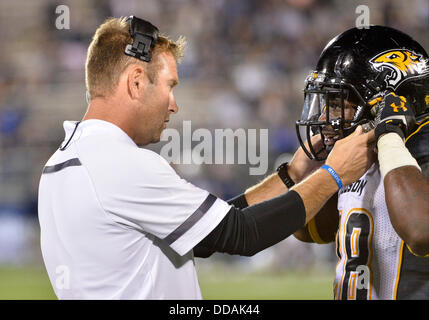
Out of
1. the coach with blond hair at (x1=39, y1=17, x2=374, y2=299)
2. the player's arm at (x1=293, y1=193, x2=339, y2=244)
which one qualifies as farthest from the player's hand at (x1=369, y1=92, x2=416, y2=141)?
the player's arm at (x1=293, y1=193, x2=339, y2=244)

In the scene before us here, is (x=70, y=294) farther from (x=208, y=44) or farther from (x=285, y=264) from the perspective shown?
(x=208, y=44)

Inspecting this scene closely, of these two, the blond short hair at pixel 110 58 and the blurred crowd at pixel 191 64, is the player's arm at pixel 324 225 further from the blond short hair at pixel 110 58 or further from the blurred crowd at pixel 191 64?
the blurred crowd at pixel 191 64

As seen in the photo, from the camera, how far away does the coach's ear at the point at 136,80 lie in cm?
242

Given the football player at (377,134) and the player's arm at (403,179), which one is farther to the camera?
the football player at (377,134)

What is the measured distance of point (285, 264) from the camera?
9.09 m

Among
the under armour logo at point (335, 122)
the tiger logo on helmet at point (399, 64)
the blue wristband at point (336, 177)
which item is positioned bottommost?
the blue wristband at point (336, 177)

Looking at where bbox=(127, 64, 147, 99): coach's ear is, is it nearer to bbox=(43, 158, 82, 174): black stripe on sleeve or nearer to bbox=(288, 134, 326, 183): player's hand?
bbox=(43, 158, 82, 174): black stripe on sleeve

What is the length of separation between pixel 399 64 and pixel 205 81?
7.85 metres

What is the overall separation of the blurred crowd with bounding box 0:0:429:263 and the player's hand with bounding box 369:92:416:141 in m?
6.59

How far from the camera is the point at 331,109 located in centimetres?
273

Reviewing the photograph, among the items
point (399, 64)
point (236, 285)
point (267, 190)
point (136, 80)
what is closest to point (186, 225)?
point (136, 80)

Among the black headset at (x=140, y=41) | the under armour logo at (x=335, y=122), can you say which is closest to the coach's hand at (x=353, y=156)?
the under armour logo at (x=335, y=122)

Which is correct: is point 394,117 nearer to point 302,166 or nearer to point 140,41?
point 302,166

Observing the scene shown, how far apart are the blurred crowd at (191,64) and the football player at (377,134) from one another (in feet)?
20.8
